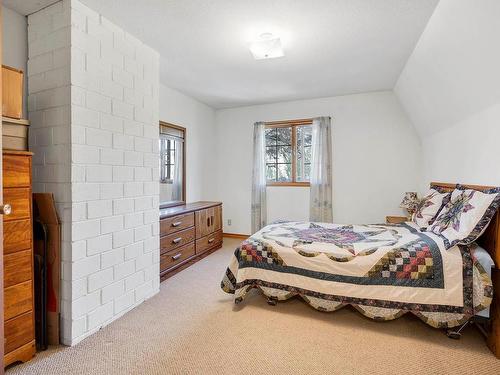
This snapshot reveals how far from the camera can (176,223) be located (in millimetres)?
3334

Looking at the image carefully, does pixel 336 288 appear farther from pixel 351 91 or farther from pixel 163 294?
pixel 351 91

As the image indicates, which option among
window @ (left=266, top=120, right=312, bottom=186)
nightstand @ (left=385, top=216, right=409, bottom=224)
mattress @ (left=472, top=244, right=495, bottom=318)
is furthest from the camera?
window @ (left=266, top=120, right=312, bottom=186)

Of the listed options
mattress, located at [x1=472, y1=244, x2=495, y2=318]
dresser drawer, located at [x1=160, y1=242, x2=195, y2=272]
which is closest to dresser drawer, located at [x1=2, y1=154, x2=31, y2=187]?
dresser drawer, located at [x1=160, y1=242, x2=195, y2=272]

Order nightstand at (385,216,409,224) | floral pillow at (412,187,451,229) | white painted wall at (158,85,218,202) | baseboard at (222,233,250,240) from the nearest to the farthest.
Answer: floral pillow at (412,187,451,229) → nightstand at (385,216,409,224) → white painted wall at (158,85,218,202) → baseboard at (222,233,250,240)

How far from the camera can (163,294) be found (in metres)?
2.76

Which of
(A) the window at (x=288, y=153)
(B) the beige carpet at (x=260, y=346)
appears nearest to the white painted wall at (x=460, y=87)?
(B) the beige carpet at (x=260, y=346)

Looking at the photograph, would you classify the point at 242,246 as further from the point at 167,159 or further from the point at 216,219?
the point at 167,159

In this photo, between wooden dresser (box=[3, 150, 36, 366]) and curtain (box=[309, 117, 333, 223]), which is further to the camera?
curtain (box=[309, 117, 333, 223])

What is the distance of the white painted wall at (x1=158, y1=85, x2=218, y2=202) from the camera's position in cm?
400

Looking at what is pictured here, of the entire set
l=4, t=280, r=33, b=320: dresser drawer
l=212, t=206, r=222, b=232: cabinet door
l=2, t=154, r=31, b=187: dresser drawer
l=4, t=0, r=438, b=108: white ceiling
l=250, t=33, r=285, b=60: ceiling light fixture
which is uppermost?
l=4, t=0, r=438, b=108: white ceiling

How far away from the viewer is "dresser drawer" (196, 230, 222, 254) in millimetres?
3881

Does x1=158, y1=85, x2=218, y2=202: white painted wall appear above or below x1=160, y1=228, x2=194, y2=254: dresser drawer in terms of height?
above

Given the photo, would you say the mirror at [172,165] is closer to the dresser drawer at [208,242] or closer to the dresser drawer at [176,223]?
the dresser drawer at [176,223]

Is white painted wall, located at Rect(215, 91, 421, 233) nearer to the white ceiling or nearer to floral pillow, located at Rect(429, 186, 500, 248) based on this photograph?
the white ceiling
